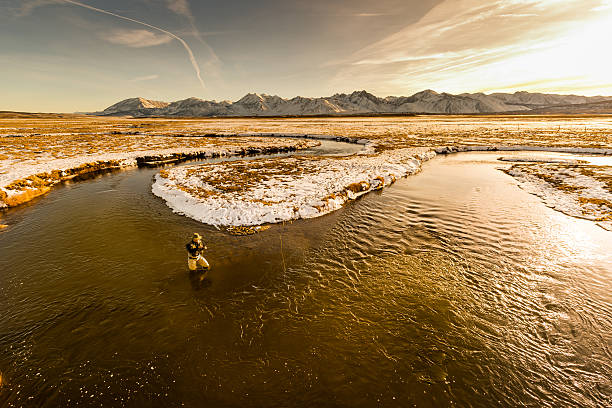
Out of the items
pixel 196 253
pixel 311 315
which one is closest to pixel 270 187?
pixel 196 253

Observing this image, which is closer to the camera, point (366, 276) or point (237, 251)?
point (366, 276)

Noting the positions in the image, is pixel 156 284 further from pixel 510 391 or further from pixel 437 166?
pixel 437 166

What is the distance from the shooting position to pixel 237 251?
11.4 metres

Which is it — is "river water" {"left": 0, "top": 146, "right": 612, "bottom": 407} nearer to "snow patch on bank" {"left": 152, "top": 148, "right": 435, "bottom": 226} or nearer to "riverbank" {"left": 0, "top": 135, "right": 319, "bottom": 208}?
"snow patch on bank" {"left": 152, "top": 148, "right": 435, "bottom": 226}

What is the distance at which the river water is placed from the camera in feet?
18.7

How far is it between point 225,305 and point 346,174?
59.4ft

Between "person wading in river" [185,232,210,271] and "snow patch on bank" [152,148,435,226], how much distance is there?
434 centimetres

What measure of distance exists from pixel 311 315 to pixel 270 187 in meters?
13.0

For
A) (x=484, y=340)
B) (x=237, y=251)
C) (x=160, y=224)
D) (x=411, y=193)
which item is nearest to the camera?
(x=484, y=340)

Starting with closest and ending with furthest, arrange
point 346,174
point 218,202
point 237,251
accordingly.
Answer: point 237,251, point 218,202, point 346,174

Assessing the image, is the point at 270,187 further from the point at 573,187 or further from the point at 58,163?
the point at 58,163

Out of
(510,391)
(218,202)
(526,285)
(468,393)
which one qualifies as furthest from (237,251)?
A: (526,285)

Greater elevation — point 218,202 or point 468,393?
point 218,202

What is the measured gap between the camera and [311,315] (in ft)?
25.2
